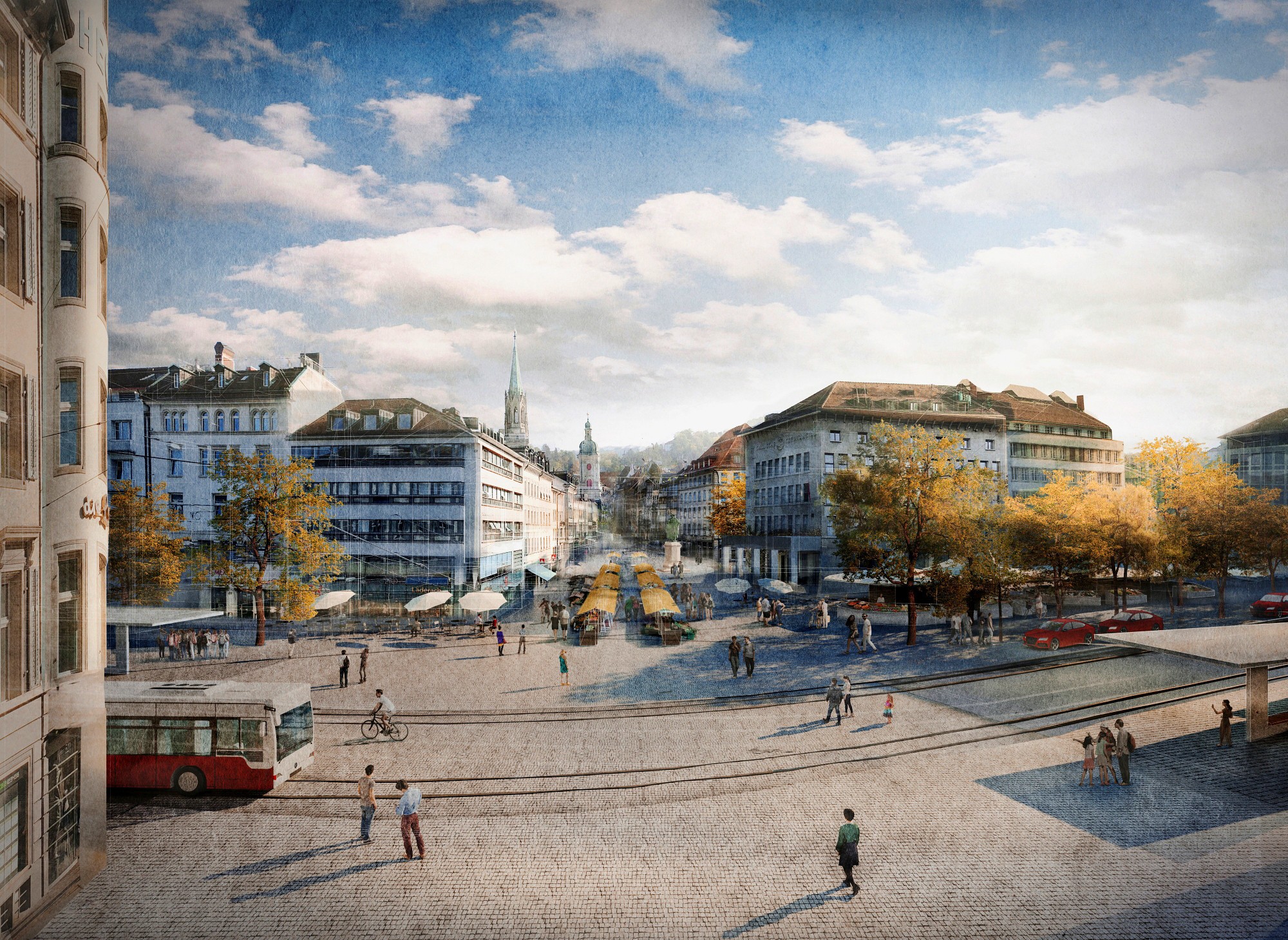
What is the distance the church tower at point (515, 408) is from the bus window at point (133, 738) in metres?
8.91

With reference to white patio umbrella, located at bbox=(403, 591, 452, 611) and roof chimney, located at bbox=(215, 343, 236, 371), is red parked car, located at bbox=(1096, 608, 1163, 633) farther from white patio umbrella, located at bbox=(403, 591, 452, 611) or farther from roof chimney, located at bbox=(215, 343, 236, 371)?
roof chimney, located at bbox=(215, 343, 236, 371)

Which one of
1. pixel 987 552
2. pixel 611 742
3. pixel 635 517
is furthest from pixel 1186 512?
pixel 635 517

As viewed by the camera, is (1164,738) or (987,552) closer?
(1164,738)

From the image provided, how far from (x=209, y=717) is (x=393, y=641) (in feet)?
27.1

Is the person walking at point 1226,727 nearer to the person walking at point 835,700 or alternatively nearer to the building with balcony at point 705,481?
the person walking at point 835,700

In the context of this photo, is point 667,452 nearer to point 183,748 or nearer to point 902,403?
point 902,403

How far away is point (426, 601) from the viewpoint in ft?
55.9

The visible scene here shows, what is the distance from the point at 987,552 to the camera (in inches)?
695

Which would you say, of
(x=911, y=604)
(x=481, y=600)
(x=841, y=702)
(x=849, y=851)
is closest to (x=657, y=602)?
(x=481, y=600)

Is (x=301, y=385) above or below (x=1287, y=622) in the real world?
above

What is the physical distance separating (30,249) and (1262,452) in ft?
64.8

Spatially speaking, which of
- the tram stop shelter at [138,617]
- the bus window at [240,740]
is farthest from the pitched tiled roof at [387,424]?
the bus window at [240,740]

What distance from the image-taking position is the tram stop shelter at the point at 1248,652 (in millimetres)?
10367

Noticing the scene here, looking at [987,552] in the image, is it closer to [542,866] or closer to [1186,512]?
[1186,512]
